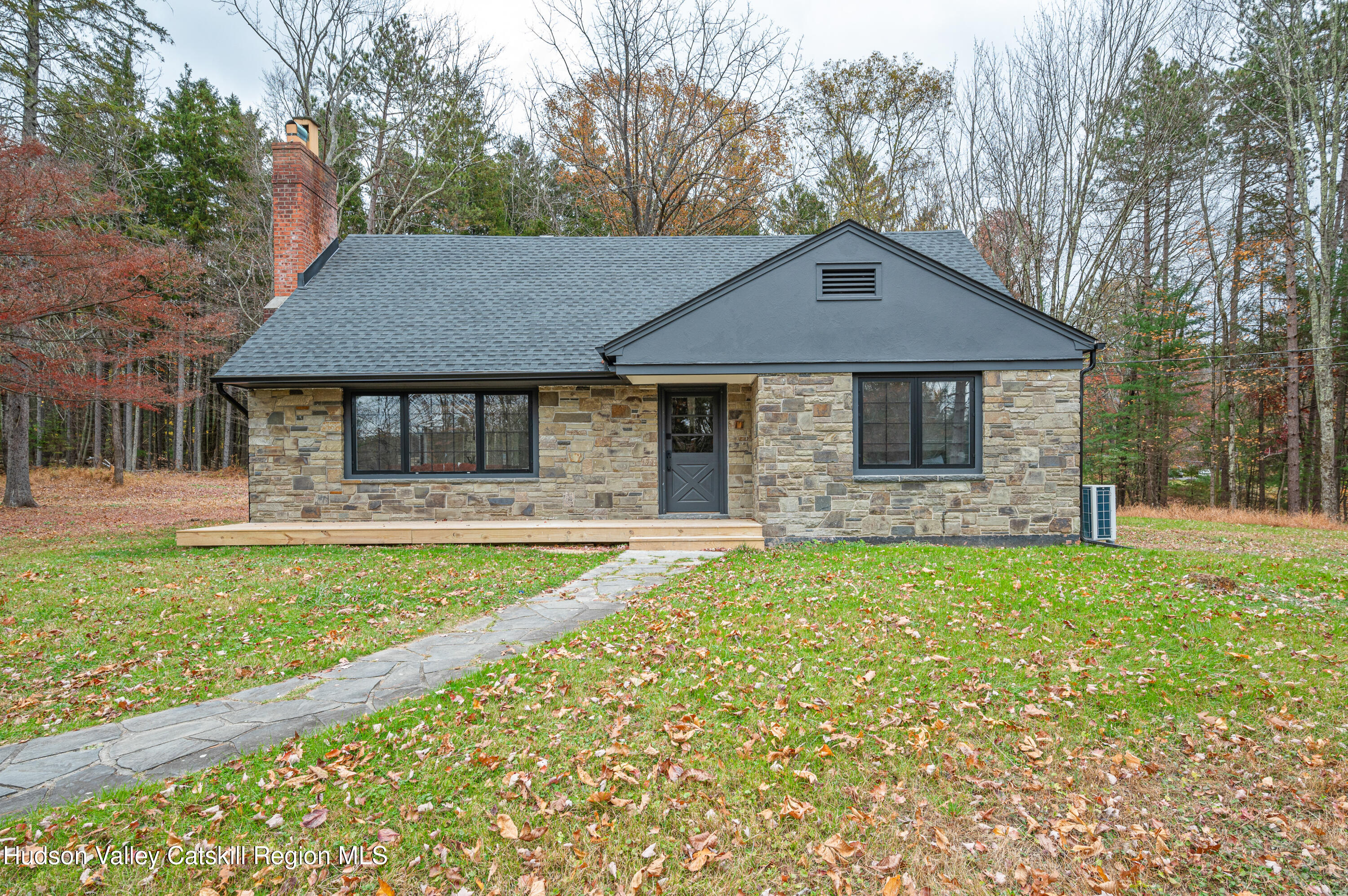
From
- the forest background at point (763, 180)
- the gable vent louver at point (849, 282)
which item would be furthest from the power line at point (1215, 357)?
the gable vent louver at point (849, 282)

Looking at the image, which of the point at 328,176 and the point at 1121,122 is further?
the point at 1121,122

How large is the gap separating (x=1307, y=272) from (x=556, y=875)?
20050 mm

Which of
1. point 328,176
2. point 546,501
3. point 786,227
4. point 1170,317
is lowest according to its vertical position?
point 546,501

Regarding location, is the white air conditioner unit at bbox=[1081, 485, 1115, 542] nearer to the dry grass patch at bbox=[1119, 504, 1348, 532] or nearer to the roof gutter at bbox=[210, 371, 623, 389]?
the dry grass patch at bbox=[1119, 504, 1348, 532]

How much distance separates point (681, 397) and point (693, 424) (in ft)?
1.54

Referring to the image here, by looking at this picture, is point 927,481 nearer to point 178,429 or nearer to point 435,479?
point 435,479

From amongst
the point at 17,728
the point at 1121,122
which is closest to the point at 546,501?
the point at 17,728

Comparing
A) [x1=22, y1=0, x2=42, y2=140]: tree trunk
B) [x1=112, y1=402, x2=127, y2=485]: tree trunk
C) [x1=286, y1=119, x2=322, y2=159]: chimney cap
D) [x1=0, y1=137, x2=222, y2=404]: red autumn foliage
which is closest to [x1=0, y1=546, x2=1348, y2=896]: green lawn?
[x1=0, y1=137, x2=222, y2=404]: red autumn foliage

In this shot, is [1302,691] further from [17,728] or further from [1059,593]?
[17,728]

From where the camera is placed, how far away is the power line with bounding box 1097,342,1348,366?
14805 mm

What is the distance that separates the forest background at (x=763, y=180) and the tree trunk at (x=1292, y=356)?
0.08 m

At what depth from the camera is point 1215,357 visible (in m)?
16.7

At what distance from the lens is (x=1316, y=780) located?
116 inches

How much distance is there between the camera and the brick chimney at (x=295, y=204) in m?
11.3
